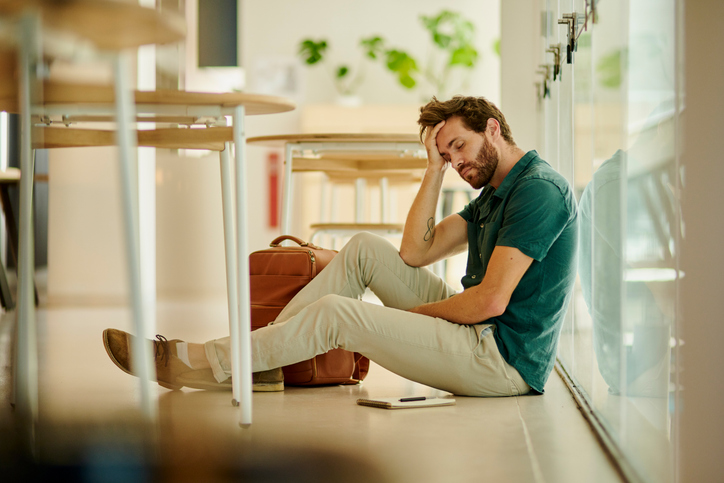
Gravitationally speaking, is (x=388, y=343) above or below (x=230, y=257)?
below

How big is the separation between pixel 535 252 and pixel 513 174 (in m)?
0.24

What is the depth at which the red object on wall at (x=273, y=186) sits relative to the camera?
5621 millimetres

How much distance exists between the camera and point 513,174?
1732mm

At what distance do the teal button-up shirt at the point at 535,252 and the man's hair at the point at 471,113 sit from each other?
5.5 inches

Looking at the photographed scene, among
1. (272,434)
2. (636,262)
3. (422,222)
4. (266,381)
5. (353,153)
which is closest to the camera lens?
(636,262)

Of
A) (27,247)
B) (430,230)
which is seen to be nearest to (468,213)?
(430,230)

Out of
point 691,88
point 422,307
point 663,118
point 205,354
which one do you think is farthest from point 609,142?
point 205,354

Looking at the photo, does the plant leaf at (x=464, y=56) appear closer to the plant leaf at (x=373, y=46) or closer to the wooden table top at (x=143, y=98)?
the plant leaf at (x=373, y=46)

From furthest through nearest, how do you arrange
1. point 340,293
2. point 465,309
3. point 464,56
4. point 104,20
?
1. point 464,56
2. point 340,293
3. point 465,309
4. point 104,20

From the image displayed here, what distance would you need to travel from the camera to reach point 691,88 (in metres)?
0.88

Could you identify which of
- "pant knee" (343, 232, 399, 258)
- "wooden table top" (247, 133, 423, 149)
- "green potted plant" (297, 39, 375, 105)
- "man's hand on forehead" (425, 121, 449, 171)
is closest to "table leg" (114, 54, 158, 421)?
"pant knee" (343, 232, 399, 258)

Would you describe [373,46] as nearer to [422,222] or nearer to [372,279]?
[422,222]

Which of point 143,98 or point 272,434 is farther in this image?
point 272,434

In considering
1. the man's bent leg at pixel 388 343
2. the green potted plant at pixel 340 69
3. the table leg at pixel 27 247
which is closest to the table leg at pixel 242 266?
the man's bent leg at pixel 388 343
